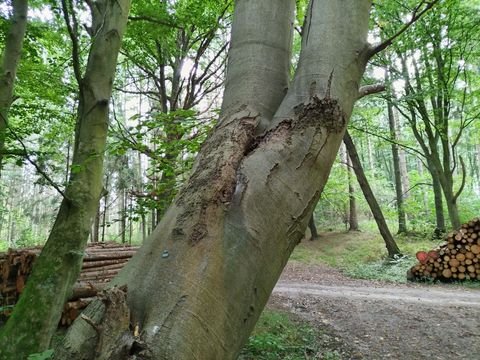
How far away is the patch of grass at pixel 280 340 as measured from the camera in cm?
354

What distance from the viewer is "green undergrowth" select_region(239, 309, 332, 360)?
11.6ft

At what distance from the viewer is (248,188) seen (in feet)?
4.02

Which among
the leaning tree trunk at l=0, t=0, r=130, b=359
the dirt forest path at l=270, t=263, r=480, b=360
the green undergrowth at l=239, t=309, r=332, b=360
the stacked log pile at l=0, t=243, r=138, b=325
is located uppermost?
the leaning tree trunk at l=0, t=0, r=130, b=359

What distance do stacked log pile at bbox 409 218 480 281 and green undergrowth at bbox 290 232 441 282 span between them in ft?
2.57

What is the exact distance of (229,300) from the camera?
1048 millimetres

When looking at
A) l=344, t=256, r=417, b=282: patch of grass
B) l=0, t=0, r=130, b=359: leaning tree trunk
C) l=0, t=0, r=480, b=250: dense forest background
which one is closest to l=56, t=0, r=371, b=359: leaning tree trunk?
l=0, t=0, r=130, b=359: leaning tree trunk

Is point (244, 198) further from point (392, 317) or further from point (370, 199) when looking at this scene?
point (370, 199)

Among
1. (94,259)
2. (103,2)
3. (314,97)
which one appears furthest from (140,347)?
(94,259)

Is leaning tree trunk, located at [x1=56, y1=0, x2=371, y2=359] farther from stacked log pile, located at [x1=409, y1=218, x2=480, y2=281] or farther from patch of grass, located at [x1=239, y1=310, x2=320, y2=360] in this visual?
stacked log pile, located at [x1=409, y1=218, x2=480, y2=281]

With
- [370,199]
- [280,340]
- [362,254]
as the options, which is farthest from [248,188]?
[362,254]

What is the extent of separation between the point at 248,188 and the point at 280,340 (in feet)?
11.0

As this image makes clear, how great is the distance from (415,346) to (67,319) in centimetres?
476

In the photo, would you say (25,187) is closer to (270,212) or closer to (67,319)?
(67,319)

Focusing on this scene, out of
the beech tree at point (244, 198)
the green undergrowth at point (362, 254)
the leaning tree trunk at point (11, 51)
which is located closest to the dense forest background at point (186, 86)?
the leaning tree trunk at point (11, 51)
